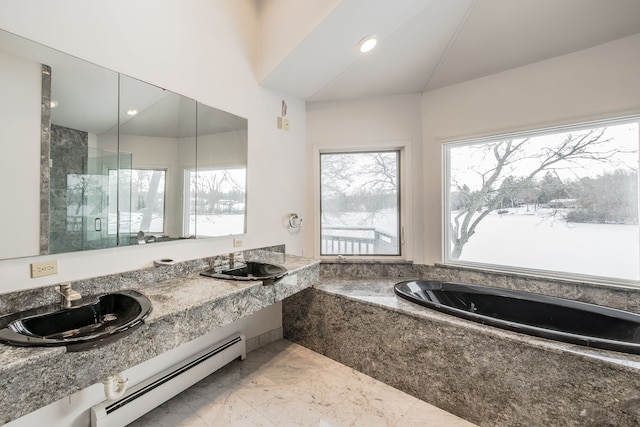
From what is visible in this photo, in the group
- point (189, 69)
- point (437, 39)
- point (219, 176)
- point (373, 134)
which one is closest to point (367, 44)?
point (437, 39)

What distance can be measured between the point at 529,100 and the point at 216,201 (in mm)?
2844

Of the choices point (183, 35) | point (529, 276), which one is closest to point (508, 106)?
point (529, 276)

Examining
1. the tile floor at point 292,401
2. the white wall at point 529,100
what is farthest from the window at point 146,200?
the white wall at point 529,100

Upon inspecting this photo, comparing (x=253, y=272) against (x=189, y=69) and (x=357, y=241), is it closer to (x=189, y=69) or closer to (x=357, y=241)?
(x=357, y=241)

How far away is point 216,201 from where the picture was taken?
7.34 ft

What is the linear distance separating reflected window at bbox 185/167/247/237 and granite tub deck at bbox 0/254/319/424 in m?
0.33

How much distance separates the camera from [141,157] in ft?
5.75

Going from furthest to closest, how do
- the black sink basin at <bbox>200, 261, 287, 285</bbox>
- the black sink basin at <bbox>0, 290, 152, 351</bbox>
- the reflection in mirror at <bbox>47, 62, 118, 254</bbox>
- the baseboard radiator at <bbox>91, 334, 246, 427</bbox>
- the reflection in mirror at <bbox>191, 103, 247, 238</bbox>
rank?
the reflection in mirror at <bbox>191, 103, 247, 238</bbox>
the black sink basin at <bbox>200, 261, 287, 285</bbox>
the baseboard radiator at <bbox>91, 334, 246, 427</bbox>
the reflection in mirror at <bbox>47, 62, 118, 254</bbox>
the black sink basin at <bbox>0, 290, 152, 351</bbox>

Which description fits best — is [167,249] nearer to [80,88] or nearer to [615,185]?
[80,88]

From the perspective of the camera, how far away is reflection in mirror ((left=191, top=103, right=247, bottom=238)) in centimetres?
211

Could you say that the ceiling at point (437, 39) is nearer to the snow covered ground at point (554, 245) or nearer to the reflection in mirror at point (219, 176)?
the reflection in mirror at point (219, 176)

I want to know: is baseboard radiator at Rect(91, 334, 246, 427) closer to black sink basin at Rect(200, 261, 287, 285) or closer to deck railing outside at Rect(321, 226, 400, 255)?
black sink basin at Rect(200, 261, 287, 285)

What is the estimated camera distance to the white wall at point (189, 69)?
1403 mm

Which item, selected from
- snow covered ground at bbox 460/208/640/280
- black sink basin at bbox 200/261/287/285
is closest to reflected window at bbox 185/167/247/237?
black sink basin at bbox 200/261/287/285
